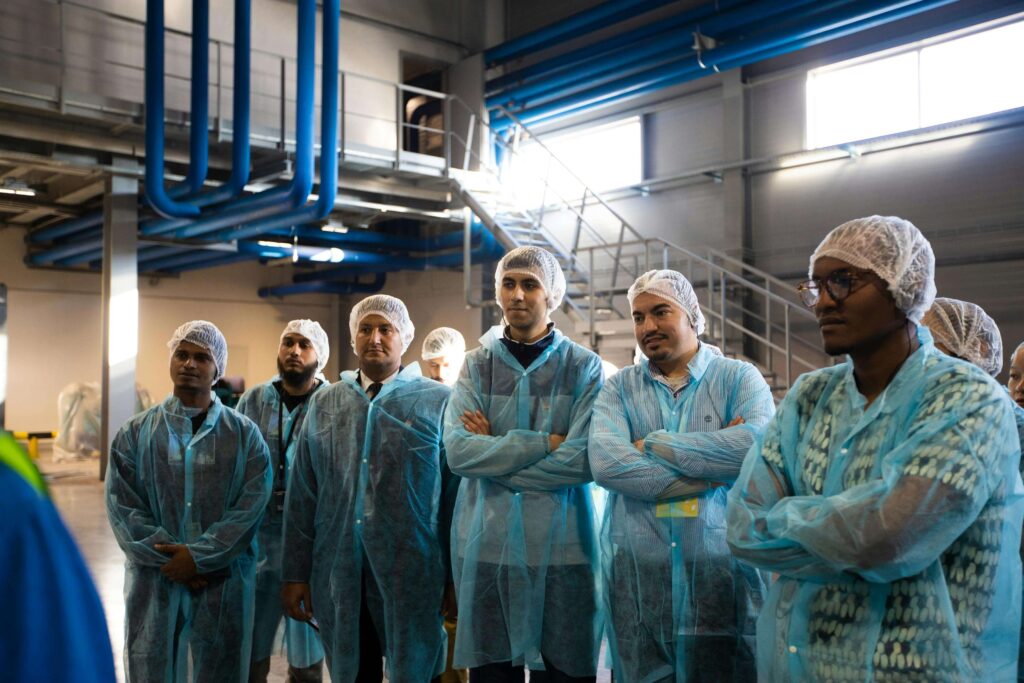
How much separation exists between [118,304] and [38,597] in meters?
9.04

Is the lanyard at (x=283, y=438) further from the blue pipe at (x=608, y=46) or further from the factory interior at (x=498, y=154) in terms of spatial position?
the blue pipe at (x=608, y=46)

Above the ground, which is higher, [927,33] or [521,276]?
[927,33]

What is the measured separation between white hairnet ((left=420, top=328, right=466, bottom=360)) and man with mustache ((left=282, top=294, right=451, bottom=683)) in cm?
250

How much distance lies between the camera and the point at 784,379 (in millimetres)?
8844

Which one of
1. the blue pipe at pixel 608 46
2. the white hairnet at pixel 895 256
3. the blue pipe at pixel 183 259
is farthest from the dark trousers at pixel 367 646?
the blue pipe at pixel 183 259

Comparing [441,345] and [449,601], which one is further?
[441,345]

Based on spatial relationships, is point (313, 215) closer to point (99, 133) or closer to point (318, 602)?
point (99, 133)

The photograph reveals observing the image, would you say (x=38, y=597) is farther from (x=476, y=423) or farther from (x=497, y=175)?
(x=497, y=175)

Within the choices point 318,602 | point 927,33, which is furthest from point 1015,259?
point 318,602

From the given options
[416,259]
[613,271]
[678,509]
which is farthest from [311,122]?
[678,509]

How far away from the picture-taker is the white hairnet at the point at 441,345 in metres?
5.62

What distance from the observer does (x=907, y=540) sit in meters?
1.49

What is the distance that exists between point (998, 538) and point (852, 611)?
0.94 feet

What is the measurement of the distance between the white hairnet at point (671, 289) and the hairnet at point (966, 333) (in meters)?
0.66
